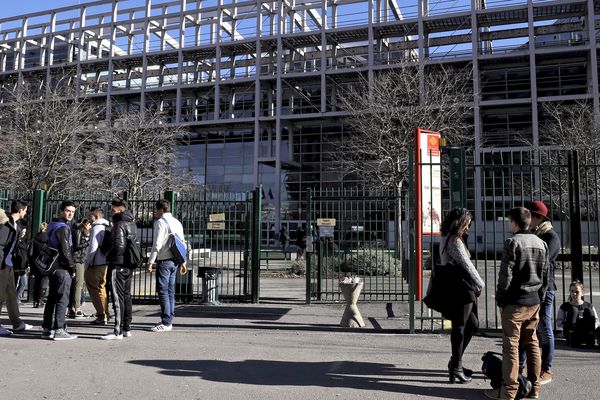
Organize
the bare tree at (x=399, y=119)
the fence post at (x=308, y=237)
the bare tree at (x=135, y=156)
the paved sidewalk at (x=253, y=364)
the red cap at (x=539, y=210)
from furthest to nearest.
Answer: the bare tree at (x=135, y=156) < the bare tree at (x=399, y=119) < the fence post at (x=308, y=237) < the red cap at (x=539, y=210) < the paved sidewalk at (x=253, y=364)

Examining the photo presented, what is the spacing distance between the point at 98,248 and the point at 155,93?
4024 centimetres

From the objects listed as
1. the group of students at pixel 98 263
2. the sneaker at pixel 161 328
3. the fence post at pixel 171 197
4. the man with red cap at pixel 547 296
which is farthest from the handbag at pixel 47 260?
the man with red cap at pixel 547 296

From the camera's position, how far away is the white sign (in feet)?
24.6

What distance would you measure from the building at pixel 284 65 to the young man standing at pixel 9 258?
3081 centimetres

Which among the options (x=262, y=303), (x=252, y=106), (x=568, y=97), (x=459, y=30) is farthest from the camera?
(x=252, y=106)

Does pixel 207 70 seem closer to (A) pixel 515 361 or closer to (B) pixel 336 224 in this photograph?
(B) pixel 336 224

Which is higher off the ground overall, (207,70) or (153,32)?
(153,32)

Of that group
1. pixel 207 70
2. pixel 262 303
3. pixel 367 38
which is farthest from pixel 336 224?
pixel 207 70

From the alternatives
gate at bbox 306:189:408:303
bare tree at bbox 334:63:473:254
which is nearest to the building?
bare tree at bbox 334:63:473:254

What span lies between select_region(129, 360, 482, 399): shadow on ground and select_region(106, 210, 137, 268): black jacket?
165 cm

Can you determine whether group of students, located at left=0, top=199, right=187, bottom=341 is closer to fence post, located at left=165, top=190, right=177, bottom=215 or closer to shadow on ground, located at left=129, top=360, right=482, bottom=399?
shadow on ground, located at left=129, top=360, right=482, bottom=399

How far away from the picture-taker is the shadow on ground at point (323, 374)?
185 inches

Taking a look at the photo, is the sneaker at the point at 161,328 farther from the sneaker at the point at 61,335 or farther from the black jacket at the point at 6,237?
the black jacket at the point at 6,237

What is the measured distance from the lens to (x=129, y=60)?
151ft
